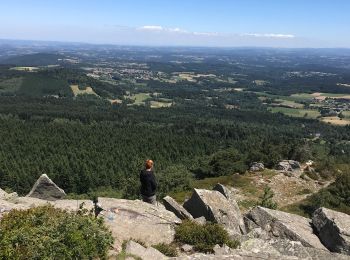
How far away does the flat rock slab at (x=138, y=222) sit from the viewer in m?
16.3

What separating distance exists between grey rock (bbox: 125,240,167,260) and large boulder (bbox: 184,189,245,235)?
5.80m

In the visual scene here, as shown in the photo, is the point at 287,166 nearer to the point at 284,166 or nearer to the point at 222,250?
the point at 284,166

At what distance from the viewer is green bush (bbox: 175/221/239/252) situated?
15.7 m

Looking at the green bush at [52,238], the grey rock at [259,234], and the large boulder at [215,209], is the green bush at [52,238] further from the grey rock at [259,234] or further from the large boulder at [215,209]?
the large boulder at [215,209]

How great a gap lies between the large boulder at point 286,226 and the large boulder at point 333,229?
15.8 inches

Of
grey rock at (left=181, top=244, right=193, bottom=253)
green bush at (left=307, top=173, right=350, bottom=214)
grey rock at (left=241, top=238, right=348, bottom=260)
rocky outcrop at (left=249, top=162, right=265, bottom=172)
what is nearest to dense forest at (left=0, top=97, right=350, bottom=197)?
rocky outcrop at (left=249, top=162, right=265, bottom=172)

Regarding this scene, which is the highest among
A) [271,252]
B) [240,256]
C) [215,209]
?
[240,256]

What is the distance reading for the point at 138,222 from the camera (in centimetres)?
1738

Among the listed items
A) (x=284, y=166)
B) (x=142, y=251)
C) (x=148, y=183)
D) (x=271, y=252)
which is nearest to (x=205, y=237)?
(x=271, y=252)

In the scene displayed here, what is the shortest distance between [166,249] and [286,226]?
7116 millimetres

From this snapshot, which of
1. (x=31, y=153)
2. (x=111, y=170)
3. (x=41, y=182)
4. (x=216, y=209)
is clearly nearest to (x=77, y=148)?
(x=31, y=153)

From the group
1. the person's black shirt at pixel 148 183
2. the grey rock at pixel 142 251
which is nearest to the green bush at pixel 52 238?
the grey rock at pixel 142 251

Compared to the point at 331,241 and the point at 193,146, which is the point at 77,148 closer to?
the point at 193,146

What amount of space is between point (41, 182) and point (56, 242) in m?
15.5
